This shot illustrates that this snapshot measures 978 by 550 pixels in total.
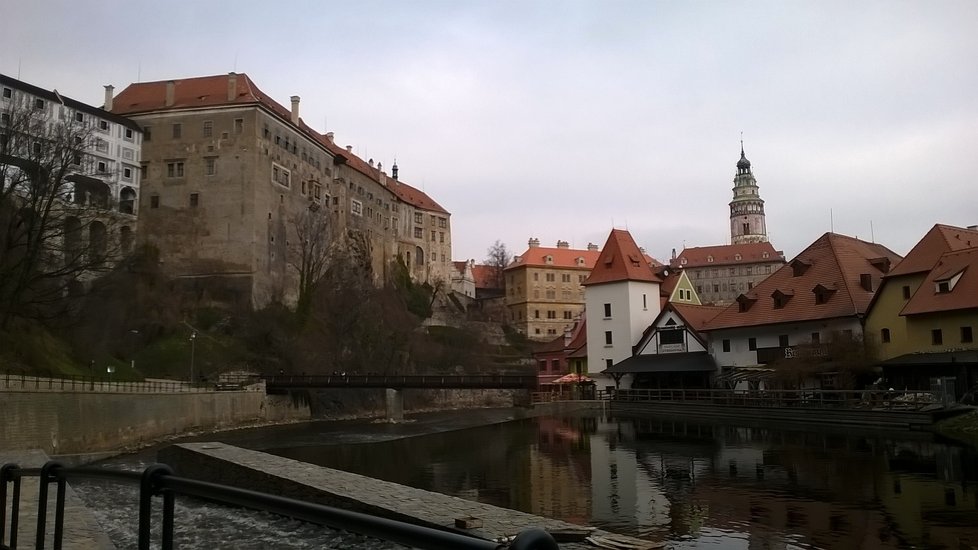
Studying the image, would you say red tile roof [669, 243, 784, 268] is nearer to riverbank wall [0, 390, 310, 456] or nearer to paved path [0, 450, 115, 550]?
riverbank wall [0, 390, 310, 456]

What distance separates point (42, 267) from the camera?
33750mm

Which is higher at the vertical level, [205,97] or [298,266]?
[205,97]

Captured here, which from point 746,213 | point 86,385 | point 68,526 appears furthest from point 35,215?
point 746,213

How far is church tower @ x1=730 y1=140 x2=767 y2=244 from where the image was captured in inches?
5906

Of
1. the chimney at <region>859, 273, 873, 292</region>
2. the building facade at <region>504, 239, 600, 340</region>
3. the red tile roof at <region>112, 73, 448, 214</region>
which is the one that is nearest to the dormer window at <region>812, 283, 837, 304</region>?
the chimney at <region>859, 273, 873, 292</region>

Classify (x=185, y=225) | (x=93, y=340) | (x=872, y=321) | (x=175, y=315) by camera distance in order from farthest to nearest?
(x=185, y=225) < (x=175, y=315) < (x=93, y=340) < (x=872, y=321)

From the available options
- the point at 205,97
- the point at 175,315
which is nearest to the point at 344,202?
the point at 205,97

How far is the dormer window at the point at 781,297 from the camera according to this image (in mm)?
43812

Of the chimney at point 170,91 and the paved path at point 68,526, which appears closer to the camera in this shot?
the paved path at point 68,526

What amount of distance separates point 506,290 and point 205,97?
2119 inches

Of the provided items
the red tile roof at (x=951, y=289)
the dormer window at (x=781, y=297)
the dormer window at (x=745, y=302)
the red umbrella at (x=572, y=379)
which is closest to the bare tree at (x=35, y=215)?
the red umbrella at (x=572, y=379)

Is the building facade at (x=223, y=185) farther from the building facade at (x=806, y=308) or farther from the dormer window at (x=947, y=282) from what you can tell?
the dormer window at (x=947, y=282)

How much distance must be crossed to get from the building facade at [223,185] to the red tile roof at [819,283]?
3856 cm

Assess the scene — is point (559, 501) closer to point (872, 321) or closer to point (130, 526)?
point (130, 526)
